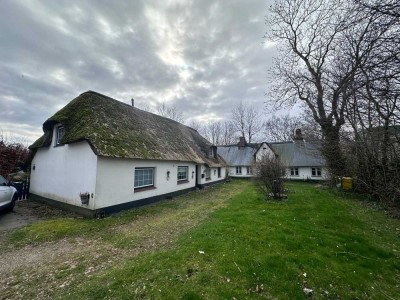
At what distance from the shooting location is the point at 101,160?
892 centimetres

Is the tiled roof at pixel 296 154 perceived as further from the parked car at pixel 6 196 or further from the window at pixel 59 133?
the parked car at pixel 6 196

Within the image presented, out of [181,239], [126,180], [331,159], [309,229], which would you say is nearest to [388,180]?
[331,159]

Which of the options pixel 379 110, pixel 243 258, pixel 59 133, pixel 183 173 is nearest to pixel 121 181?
pixel 59 133

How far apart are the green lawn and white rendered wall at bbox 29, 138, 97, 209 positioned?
1.83m

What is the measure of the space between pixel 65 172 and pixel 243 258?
9681 mm

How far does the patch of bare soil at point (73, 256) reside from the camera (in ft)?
13.3

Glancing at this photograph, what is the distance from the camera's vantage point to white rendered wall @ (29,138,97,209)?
9.02 m

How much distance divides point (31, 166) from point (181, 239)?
12.5m

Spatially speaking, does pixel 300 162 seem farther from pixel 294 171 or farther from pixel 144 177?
pixel 144 177

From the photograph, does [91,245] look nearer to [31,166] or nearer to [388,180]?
[31,166]

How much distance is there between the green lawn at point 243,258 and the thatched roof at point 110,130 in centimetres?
355

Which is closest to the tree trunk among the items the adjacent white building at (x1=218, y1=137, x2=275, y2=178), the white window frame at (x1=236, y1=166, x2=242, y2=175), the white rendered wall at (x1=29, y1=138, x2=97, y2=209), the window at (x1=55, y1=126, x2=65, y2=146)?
the adjacent white building at (x1=218, y1=137, x2=275, y2=178)

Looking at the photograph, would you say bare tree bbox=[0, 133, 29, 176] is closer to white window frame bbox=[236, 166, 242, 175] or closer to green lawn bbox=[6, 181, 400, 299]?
green lawn bbox=[6, 181, 400, 299]

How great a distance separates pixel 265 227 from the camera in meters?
6.89
